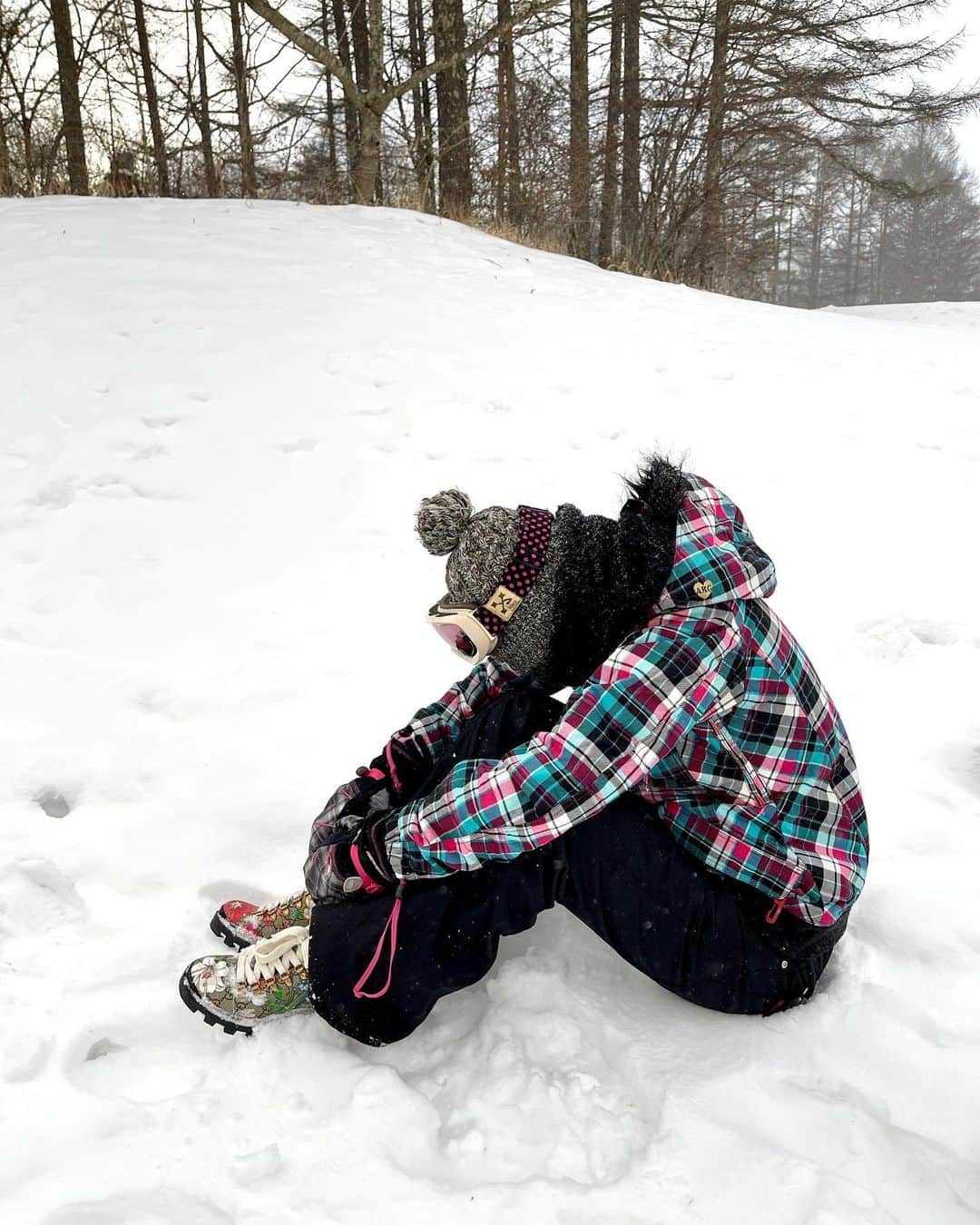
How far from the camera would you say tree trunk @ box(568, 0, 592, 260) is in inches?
358

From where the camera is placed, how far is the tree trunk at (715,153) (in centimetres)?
919

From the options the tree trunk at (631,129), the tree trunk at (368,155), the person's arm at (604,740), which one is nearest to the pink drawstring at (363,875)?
the person's arm at (604,740)

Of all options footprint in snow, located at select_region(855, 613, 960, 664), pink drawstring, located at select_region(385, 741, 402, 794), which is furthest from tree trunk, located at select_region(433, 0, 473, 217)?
pink drawstring, located at select_region(385, 741, 402, 794)

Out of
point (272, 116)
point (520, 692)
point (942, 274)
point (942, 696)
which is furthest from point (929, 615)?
point (942, 274)

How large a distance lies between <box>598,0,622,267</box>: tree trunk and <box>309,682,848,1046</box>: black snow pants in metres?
9.59

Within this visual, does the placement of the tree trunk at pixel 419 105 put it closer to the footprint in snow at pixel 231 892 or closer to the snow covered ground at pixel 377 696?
the snow covered ground at pixel 377 696

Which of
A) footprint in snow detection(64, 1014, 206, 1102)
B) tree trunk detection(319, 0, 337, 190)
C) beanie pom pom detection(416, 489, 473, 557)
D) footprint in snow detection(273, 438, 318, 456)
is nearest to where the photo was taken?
footprint in snow detection(64, 1014, 206, 1102)

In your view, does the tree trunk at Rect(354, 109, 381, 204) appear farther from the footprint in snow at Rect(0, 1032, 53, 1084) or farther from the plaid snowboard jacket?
the footprint in snow at Rect(0, 1032, 53, 1084)

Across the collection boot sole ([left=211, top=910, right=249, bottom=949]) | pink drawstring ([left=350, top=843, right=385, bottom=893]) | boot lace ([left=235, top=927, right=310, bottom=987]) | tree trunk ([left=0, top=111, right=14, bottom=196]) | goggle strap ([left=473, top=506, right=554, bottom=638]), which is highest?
tree trunk ([left=0, top=111, right=14, bottom=196])

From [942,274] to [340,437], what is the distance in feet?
100

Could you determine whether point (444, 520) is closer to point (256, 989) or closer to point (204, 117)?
point (256, 989)

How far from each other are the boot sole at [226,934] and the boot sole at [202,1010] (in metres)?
0.16

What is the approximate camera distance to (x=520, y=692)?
1.48 metres

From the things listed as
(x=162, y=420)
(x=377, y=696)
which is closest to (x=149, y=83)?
(x=162, y=420)
